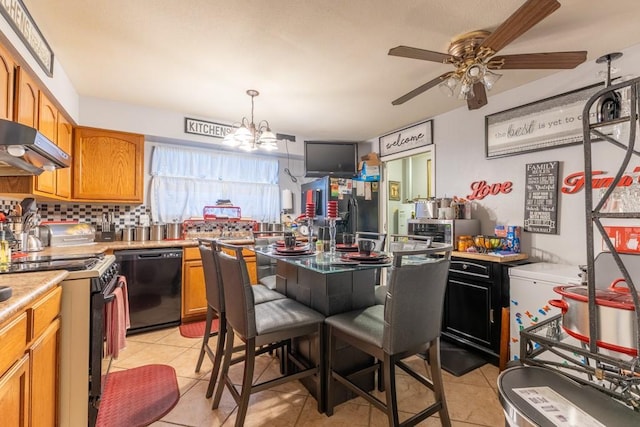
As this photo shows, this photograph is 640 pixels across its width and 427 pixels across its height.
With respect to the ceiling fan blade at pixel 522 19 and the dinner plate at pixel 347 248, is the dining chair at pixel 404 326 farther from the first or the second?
the ceiling fan blade at pixel 522 19

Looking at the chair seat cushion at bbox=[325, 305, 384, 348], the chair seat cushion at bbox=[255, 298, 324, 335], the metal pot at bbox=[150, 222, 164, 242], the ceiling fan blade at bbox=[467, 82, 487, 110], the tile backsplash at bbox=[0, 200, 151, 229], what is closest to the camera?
the chair seat cushion at bbox=[325, 305, 384, 348]

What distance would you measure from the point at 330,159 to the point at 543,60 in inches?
116

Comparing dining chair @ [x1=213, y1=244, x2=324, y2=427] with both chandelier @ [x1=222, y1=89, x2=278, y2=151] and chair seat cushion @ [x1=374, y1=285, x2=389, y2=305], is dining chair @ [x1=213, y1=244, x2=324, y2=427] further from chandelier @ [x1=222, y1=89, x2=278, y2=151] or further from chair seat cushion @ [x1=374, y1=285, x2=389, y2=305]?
chandelier @ [x1=222, y1=89, x2=278, y2=151]

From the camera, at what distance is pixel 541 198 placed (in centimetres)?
257

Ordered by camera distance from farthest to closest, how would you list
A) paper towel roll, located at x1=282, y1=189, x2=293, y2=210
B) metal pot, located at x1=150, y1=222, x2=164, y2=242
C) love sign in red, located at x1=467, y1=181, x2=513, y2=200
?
paper towel roll, located at x1=282, y1=189, x2=293, y2=210, metal pot, located at x1=150, y1=222, x2=164, y2=242, love sign in red, located at x1=467, y1=181, x2=513, y2=200

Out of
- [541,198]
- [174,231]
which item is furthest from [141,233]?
[541,198]

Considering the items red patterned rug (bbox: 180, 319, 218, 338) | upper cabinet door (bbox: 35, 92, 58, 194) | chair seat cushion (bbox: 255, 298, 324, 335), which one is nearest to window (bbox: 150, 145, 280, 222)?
upper cabinet door (bbox: 35, 92, 58, 194)

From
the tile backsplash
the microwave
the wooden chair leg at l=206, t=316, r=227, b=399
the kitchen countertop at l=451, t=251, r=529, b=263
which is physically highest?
the tile backsplash

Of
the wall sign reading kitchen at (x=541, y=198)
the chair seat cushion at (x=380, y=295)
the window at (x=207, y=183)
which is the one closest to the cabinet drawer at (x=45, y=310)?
the chair seat cushion at (x=380, y=295)

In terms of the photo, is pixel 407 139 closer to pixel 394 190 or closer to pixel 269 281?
pixel 394 190

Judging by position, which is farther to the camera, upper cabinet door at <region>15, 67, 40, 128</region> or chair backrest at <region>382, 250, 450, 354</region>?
upper cabinet door at <region>15, 67, 40, 128</region>

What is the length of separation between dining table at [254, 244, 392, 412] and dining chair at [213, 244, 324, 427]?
8 centimetres

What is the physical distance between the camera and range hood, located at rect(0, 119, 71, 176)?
4.17 ft

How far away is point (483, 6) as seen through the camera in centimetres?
170
